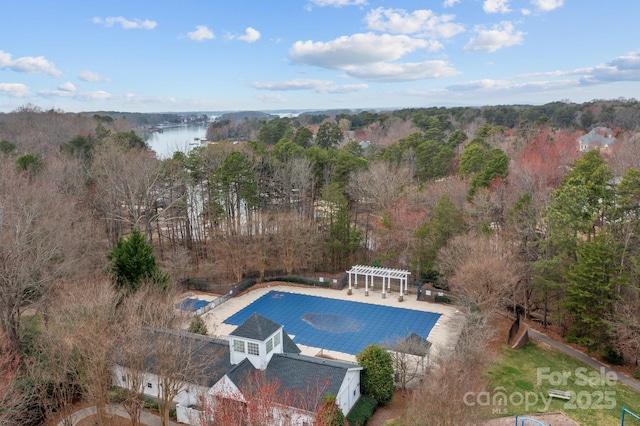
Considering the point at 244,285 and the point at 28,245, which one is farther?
the point at 244,285

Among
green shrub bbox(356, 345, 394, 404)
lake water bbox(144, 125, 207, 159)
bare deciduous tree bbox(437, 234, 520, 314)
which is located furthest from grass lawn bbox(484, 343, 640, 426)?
lake water bbox(144, 125, 207, 159)

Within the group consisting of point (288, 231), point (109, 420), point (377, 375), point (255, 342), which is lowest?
point (109, 420)

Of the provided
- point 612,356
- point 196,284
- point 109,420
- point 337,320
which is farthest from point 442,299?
point 109,420

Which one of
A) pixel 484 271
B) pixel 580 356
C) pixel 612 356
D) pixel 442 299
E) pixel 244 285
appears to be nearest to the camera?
pixel 612 356

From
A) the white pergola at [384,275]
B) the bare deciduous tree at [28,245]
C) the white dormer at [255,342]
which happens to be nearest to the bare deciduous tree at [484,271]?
the white pergola at [384,275]

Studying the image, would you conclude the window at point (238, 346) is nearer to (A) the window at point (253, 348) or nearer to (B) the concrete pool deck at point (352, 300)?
(A) the window at point (253, 348)

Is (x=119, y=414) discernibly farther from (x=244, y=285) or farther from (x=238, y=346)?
(x=244, y=285)

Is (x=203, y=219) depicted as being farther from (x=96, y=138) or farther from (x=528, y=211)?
(x=528, y=211)
